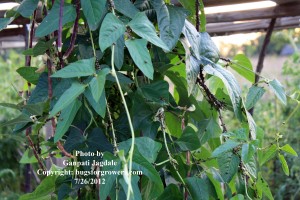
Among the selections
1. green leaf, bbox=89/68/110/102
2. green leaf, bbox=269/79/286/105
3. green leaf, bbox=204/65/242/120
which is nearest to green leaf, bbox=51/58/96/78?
green leaf, bbox=89/68/110/102

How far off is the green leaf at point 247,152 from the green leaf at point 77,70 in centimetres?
24

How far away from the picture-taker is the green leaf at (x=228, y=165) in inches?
27.1

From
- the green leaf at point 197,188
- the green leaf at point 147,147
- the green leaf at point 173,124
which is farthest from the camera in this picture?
the green leaf at point 173,124

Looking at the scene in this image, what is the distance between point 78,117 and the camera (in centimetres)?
72

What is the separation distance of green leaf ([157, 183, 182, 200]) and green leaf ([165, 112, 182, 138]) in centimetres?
14

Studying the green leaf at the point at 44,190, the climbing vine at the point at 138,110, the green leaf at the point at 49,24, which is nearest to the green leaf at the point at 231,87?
the climbing vine at the point at 138,110

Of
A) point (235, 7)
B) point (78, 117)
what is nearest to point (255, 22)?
point (235, 7)

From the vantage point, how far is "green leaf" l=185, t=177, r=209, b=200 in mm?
720

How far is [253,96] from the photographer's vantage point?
76cm

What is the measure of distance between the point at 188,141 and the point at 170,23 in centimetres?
19

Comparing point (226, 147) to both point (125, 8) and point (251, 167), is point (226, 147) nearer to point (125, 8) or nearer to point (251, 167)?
point (251, 167)

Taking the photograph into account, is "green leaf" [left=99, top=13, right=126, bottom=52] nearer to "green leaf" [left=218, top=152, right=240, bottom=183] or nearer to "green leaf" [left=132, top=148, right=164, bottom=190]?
"green leaf" [left=132, top=148, right=164, bottom=190]

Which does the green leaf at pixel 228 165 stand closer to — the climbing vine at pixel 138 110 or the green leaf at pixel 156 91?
the climbing vine at pixel 138 110

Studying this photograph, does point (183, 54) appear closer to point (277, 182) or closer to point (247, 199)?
point (247, 199)
